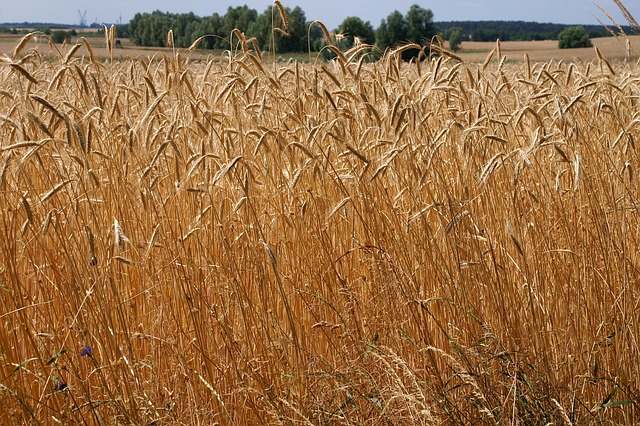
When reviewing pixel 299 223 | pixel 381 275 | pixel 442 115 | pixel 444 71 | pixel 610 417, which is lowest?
pixel 610 417

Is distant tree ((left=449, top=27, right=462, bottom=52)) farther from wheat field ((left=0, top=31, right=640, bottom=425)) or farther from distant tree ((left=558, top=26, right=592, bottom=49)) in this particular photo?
distant tree ((left=558, top=26, right=592, bottom=49))

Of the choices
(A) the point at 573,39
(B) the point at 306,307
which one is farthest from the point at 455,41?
(A) the point at 573,39

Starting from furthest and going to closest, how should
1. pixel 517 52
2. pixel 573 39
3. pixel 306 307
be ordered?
pixel 573 39, pixel 517 52, pixel 306 307

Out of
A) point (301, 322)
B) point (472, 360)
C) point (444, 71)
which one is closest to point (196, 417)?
point (301, 322)

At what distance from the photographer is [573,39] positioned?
183 feet

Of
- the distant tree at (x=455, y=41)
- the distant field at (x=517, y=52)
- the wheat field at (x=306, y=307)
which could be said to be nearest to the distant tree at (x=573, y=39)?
the distant field at (x=517, y=52)

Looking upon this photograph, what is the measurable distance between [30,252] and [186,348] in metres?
0.54

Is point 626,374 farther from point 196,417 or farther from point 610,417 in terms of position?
point 196,417

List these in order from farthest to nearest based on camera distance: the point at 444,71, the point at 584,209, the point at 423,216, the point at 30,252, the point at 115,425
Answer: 1. the point at 444,71
2. the point at 584,209
3. the point at 423,216
4. the point at 30,252
5. the point at 115,425

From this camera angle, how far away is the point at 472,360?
6.80ft

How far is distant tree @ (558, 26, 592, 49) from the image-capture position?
2170 inches

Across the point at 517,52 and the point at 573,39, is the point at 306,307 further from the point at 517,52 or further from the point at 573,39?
the point at 573,39

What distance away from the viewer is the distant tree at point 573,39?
181 ft

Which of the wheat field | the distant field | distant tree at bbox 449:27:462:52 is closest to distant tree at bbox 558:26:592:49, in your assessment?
the distant field
